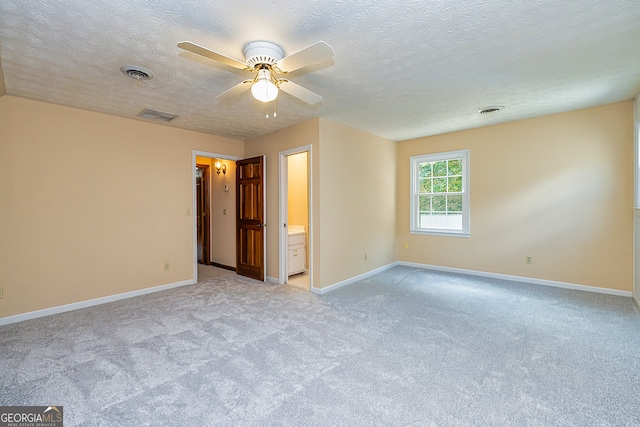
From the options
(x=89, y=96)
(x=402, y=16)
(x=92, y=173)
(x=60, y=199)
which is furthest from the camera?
(x=92, y=173)

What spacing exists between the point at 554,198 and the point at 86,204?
639cm

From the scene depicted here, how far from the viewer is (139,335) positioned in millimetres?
2725

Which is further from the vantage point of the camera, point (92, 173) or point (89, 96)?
point (92, 173)

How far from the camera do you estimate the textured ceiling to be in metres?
1.79

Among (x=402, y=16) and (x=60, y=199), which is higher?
(x=402, y=16)

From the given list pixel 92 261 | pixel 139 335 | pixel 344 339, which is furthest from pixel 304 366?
pixel 92 261

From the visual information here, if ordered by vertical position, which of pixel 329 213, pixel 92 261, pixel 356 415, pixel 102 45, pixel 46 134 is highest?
pixel 102 45

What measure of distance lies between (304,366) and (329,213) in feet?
7.56

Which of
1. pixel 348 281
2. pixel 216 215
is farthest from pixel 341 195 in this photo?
pixel 216 215

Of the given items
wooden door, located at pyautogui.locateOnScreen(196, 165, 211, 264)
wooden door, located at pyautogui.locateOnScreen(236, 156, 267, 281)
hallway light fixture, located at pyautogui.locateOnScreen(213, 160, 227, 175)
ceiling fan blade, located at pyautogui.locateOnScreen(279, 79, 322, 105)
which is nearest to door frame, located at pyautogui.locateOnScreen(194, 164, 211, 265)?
wooden door, located at pyautogui.locateOnScreen(196, 165, 211, 264)

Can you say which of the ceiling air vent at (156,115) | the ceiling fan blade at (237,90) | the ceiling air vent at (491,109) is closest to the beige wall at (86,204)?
the ceiling air vent at (156,115)

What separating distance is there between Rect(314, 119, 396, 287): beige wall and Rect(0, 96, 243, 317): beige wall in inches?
87.9

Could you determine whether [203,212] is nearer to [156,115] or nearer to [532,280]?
[156,115]

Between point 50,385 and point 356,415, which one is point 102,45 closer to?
point 50,385
